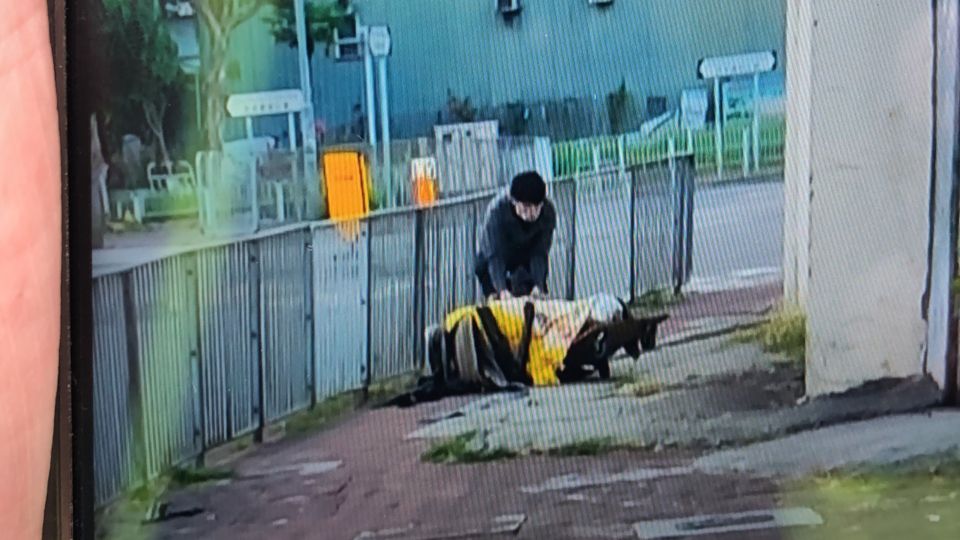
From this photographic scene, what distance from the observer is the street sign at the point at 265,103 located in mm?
1037

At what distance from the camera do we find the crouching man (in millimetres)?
1059

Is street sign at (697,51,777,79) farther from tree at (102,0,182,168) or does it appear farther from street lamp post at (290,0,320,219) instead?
tree at (102,0,182,168)

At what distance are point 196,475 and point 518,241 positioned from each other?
0.34 metres

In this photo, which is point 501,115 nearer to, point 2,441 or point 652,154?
point 652,154

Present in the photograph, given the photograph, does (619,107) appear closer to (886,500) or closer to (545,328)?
(545,328)

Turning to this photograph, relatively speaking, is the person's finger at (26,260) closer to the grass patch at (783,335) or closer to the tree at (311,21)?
the tree at (311,21)

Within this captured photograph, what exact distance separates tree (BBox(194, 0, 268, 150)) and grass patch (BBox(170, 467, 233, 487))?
0.91ft

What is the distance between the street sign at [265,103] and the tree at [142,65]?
52 millimetres

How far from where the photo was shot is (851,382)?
1093 mm

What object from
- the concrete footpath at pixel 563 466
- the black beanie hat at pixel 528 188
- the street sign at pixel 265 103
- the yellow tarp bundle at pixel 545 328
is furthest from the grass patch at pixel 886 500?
the street sign at pixel 265 103

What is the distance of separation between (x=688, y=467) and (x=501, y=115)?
348mm

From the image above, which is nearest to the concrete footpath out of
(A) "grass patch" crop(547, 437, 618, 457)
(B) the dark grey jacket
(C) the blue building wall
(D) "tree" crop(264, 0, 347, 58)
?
(A) "grass patch" crop(547, 437, 618, 457)

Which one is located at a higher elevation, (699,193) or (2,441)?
(699,193)

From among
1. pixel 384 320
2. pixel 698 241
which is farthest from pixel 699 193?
pixel 384 320
